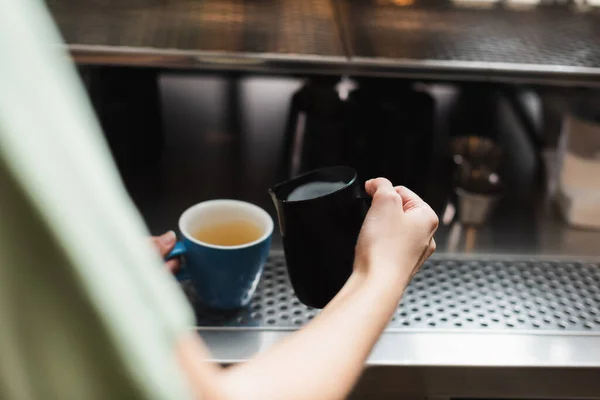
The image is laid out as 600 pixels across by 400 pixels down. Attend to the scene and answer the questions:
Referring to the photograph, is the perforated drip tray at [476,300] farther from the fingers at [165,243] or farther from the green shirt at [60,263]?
the green shirt at [60,263]

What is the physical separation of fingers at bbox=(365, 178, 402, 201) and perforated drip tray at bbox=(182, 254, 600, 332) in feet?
0.76

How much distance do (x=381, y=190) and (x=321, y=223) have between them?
0.25 ft

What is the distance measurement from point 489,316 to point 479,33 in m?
0.42

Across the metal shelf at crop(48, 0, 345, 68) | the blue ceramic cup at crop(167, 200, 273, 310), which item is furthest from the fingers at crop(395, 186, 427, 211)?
the metal shelf at crop(48, 0, 345, 68)

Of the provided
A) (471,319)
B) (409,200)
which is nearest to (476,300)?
(471,319)

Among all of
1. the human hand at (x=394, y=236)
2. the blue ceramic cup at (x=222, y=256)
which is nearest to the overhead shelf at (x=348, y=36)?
the blue ceramic cup at (x=222, y=256)

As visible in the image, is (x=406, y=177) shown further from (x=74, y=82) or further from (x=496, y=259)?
(x=74, y=82)

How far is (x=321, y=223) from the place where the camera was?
24.6 inches

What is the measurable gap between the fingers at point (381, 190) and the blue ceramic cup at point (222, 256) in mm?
157

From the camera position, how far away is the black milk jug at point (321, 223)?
0.62 meters

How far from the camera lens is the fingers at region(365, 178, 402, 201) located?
572 millimetres

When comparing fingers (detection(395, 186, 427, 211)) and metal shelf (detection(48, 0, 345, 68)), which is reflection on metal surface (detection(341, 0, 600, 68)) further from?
fingers (detection(395, 186, 427, 211))

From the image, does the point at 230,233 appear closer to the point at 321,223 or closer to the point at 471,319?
the point at 321,223

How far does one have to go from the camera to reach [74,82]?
0.29m
